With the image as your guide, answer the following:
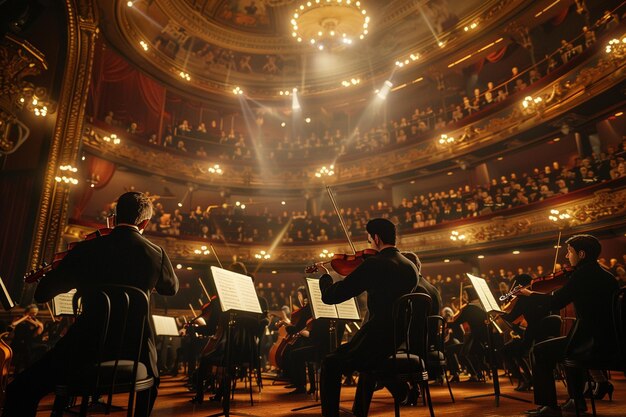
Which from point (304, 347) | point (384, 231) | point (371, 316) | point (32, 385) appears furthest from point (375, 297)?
point (304, 347)

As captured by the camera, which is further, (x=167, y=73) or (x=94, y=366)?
(x=167, y=73)

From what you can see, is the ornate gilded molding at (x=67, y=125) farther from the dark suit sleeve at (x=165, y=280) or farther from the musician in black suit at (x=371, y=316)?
the musician in black suit at (x=371, y=316)

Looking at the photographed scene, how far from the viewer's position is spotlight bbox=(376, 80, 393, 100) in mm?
18997

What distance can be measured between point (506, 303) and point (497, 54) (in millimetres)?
14273

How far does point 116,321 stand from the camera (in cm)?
224

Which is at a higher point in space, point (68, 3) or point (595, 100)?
point (68, 3)

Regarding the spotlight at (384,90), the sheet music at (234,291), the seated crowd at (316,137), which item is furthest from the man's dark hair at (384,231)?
the spotlight at (384,90)

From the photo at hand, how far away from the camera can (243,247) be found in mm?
16391

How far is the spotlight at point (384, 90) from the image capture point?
18997 mm

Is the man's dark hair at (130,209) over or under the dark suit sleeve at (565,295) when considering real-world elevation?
over

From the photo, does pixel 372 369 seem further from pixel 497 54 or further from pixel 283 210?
pixel 283 210

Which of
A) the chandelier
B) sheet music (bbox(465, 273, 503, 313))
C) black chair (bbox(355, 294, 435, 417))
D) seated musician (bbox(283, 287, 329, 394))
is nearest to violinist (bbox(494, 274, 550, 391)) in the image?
sheet music (bbox(465, 273, 503, 313))

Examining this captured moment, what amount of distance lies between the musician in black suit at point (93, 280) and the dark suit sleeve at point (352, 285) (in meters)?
1.06

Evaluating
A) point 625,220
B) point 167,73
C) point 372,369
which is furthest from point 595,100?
point 167,73
